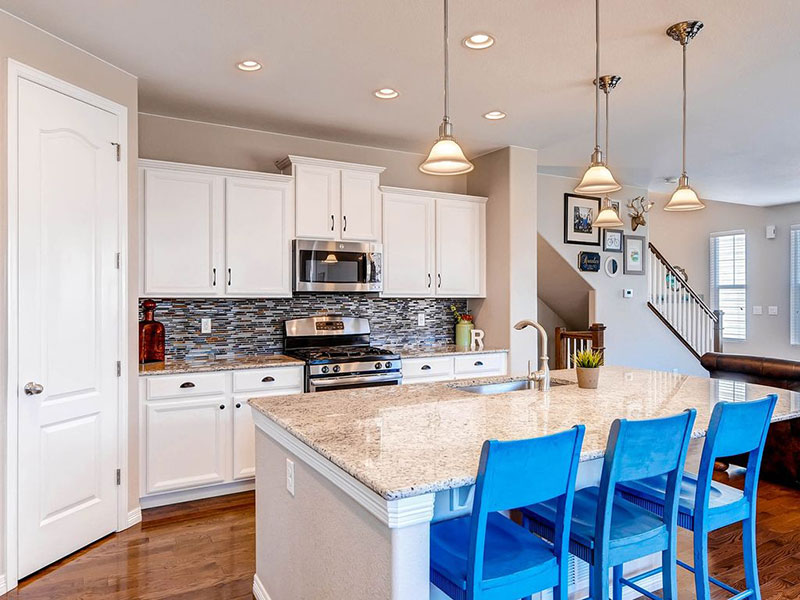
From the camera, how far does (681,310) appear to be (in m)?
7.26

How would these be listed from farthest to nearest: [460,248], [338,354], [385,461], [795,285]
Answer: [795,285]
[460,248]
[338,354]
[385,461]

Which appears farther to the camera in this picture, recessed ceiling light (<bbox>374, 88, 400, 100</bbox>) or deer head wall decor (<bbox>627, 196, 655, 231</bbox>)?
deer head wall decor (<bbox>627, 196, 655, 231</bbox>)

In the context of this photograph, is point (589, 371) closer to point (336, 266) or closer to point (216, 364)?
point (336, 266)

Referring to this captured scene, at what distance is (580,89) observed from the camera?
3.66 meters

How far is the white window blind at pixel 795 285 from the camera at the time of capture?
777 cm

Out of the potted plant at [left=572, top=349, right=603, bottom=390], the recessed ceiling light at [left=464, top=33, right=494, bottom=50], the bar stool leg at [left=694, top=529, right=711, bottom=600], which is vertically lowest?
the bar stool leg at [left=694, top=529, right=711, bottom=600]

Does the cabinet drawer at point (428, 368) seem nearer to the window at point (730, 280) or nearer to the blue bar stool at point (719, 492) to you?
the blue bar stool at point (719, 492)

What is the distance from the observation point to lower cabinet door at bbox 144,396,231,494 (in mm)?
3555

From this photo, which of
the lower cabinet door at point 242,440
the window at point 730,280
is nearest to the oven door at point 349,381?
the lower cabinet door at point 242,440

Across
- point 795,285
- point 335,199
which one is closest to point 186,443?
point 335,199

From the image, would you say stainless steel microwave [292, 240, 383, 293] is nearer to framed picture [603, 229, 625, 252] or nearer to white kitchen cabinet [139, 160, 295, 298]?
white kitchen cabinet [139, 160, 295, 298]

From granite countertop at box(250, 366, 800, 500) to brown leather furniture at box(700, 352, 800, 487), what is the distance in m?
1.31

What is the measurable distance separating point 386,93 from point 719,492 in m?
2.96

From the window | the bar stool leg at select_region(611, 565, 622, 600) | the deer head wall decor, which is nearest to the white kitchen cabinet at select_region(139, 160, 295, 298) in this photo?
the bar stool leg at select_region(611, 565, 622, 600)
